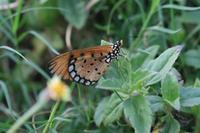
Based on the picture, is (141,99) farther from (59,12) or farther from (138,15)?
(59,12)

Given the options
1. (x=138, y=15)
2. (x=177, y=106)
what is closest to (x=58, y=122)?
(x=177, y=106)

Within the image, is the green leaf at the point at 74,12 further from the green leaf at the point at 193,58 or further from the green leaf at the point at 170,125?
the green leaf at the point at 170,125

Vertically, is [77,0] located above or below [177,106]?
above

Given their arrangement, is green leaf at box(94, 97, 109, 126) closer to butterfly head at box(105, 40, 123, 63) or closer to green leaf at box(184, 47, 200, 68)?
butterfly head at box(105, 40, 123, 63)

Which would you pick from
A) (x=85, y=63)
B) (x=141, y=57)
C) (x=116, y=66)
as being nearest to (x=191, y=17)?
(x=141, y=57)

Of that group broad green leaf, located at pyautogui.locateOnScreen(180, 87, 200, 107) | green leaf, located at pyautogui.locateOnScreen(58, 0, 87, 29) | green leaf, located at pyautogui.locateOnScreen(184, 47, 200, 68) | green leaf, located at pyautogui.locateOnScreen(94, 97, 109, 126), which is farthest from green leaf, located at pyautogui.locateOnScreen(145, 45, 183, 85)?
green leaf, located at pyautogui.locateOnScreen(58, 0, 87, 29)

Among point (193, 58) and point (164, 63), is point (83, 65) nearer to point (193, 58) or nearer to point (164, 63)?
point (164, 63)
